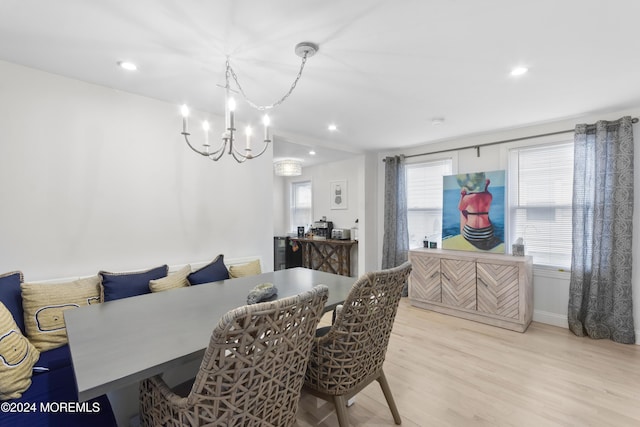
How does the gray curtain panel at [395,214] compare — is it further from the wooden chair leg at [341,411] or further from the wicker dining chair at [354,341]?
the wooden chair leg at [341,411]

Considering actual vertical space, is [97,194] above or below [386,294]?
above

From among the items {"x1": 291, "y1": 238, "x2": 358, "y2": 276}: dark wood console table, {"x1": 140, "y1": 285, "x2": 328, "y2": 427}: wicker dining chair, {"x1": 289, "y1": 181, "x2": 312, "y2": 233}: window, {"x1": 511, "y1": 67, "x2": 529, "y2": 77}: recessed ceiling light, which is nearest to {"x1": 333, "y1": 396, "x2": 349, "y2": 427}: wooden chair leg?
{"x1": 140, "y1": 285, "x2": 328, "y2": 427}: wicker dining chair

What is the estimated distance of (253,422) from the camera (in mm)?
1096

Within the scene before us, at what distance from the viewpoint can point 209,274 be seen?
2559 millimetres

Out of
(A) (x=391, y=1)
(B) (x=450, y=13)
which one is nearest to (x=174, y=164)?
(A) (x=391, y=1)

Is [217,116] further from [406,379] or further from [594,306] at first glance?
[594,306]

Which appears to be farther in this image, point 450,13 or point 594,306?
point 594,306

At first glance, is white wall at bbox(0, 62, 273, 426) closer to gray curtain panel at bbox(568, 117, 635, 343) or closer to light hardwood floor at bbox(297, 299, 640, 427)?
light hardwood floor at bbox(297, 299, 640, 427)

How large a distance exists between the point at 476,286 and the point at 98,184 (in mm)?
4042

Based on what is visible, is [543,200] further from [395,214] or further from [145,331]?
[145,331]

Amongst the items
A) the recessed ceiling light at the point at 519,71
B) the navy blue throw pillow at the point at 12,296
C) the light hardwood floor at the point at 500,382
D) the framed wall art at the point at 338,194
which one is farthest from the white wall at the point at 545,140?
the navy blue throw pillow at the point at 12,296

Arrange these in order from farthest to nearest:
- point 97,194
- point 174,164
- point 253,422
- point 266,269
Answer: point 266,269 < point 174,164 < point 97,194 < point 253,422

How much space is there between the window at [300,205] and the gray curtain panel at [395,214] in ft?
7.27

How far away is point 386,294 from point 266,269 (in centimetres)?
236
